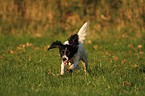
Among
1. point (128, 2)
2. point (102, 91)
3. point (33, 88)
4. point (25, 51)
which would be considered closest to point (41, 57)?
point (25, 51)

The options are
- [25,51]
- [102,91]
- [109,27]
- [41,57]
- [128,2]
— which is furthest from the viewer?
[109,27]

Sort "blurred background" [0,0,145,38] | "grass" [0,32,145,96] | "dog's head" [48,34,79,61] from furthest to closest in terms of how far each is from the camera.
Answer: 1. "blurred background" [0,0,145,38]
2. "dog's head" [48,34,79,61]
3. "grass" [0,32,145,96]

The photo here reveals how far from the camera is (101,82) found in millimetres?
4070

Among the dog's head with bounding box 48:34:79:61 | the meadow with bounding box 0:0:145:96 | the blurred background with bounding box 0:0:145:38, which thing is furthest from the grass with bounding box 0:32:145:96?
the blurred background with bounding box 0:0:145:38

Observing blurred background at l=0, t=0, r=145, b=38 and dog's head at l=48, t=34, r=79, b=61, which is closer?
dog's head at l=48, t=34, r=79, b=61

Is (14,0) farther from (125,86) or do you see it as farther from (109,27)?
(125,86)

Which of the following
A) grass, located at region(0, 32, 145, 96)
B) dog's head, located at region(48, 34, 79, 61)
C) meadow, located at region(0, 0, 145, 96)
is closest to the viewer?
grass, located at region(0, 32, 145, 96)

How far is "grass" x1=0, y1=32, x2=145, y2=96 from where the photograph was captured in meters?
3.73

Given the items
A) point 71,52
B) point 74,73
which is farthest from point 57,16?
point 71,52

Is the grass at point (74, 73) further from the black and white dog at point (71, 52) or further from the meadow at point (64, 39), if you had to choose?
the black and white dog at point (71, 52)

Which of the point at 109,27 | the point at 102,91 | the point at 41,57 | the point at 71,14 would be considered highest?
the point at 71,14

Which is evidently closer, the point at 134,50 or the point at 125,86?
the point at 125,86

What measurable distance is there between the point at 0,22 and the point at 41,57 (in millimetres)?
5059

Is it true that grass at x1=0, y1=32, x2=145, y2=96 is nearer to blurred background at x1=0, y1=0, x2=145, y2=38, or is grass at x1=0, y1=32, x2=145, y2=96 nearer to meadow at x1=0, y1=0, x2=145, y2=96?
meadow at x1=0, y1=0, x2=145, y2=96
